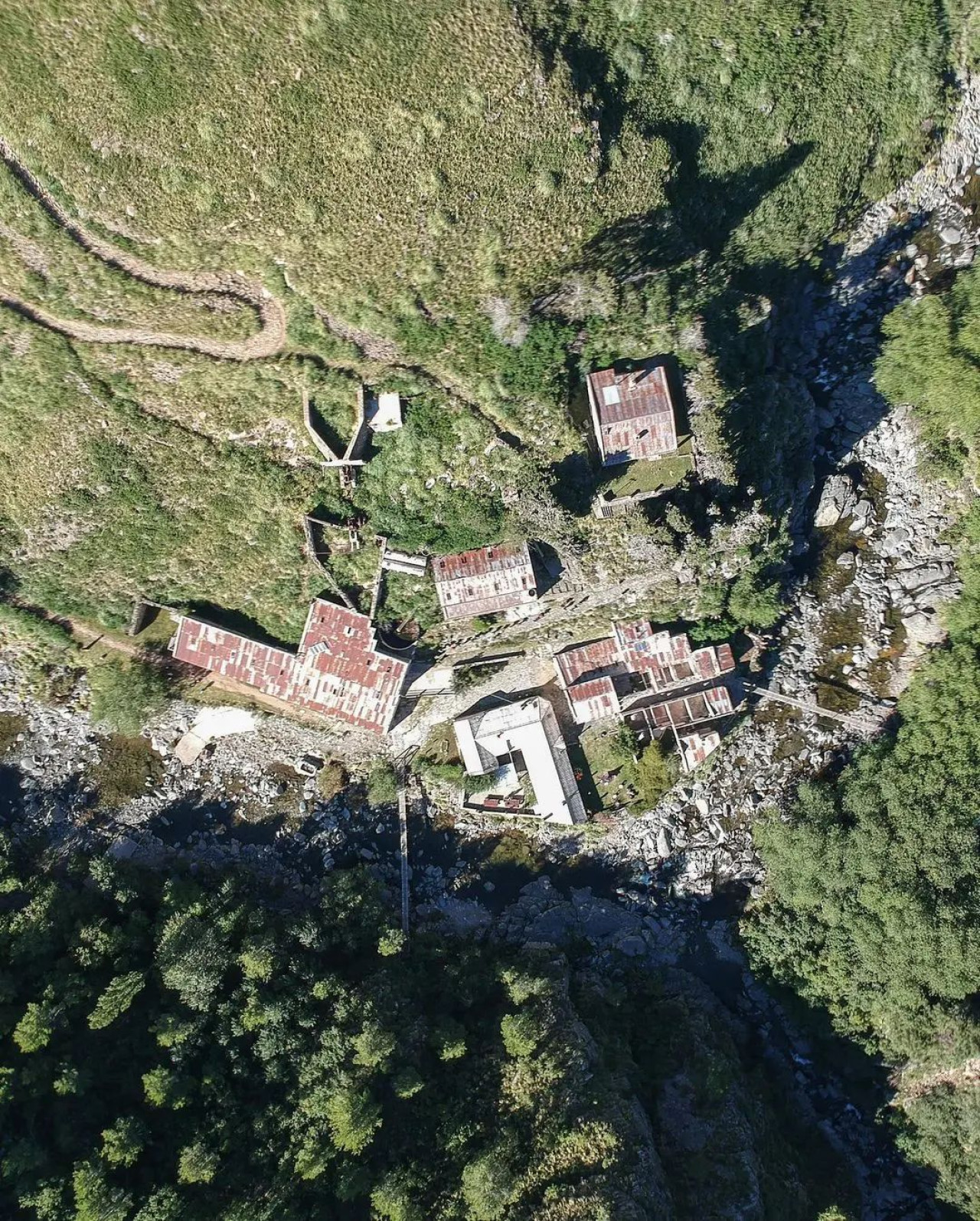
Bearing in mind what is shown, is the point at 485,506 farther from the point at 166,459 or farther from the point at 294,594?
the point at 166,459

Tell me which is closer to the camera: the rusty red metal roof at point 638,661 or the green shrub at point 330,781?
the rusty red metal roof at point 638,661

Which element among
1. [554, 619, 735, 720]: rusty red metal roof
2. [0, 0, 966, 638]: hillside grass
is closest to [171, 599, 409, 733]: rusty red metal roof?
[0, 0, 966, 638]: hillside grass

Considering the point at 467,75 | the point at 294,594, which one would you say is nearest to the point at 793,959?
the point at 294,594

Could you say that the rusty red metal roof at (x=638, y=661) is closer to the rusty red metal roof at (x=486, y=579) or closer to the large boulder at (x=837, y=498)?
the rusty red metal roof at (x=486, y=579)

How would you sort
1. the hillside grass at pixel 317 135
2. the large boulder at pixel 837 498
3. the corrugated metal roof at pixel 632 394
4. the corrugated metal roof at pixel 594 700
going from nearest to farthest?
the hillside grass at pixel 317 135, the corrugated metal roof at pixel 632 394, the corrugated metal roof at pixel 594 700, the large boulder at pixel 837 498

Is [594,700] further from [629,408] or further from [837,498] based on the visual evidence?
[837,498]

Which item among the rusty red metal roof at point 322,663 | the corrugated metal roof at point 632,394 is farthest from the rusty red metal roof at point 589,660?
the corrugated metal roof at point 632,394

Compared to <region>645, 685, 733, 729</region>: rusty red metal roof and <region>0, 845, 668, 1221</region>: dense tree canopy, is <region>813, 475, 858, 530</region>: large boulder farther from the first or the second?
<region>0, 845, 668, 1221</region>: dense tree canopy
